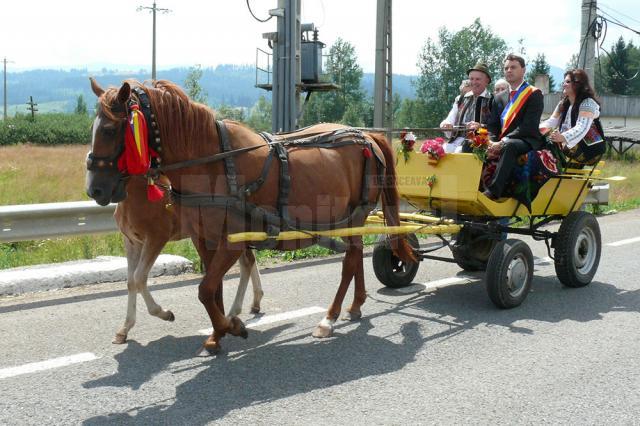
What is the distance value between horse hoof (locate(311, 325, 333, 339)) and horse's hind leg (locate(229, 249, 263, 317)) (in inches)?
30.1

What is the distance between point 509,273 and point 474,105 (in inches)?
77.5

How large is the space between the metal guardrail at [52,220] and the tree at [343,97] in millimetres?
68075

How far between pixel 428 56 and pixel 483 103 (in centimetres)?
7441

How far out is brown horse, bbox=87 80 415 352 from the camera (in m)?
4.39

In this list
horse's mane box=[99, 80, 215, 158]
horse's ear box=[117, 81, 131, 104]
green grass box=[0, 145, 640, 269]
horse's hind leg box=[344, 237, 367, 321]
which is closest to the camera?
horse's ear box=[117, 81, 131, 104]

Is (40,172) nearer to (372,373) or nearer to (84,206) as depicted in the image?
(84,206)

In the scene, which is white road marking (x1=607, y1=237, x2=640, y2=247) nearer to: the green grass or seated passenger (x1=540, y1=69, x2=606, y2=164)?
seated passenger (x1=540, y1=69, x2=606, y2=164)

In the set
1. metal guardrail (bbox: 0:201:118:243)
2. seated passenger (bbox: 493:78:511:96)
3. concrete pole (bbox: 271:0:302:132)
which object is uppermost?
concrete pole (bbox: 271:0:302:132)

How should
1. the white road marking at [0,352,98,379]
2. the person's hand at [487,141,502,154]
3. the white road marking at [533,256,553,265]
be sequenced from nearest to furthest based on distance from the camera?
the white road marking at [0,352,98,379] → the person's hand at [487,141,502,154] → the white road marking at [533,256,553,265]

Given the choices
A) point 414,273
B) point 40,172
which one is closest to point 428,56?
point 40,172

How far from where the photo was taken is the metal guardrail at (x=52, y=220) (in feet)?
21.5

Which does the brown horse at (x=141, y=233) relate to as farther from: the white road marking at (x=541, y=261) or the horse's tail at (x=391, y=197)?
the white road marking at (x=541, y=261)

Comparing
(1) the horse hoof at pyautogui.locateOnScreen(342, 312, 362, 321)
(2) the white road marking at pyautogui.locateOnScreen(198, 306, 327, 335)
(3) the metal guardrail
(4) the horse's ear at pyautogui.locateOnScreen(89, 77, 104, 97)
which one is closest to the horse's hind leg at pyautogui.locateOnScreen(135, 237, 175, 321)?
(2) the white road marking at pyautogui.locateOnScreen(198, 306, 327, 335)

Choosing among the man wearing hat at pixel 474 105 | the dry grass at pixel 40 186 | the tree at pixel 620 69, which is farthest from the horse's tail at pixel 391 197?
the tree at pixel 620 69
